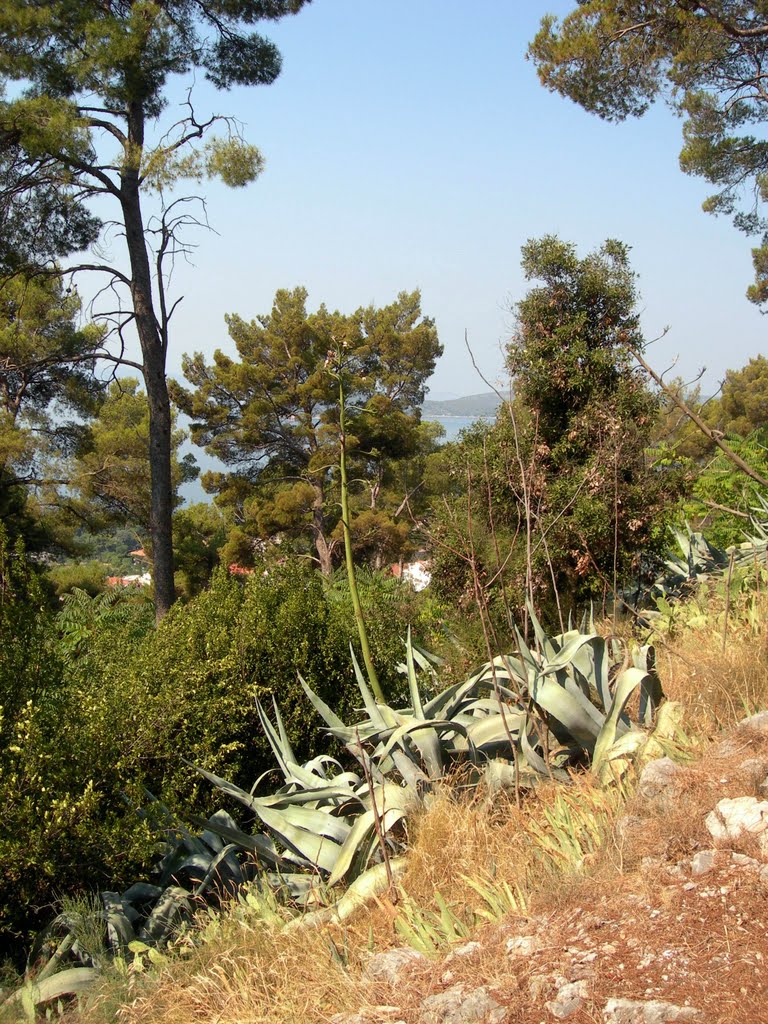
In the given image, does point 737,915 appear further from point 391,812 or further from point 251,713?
point 251,713

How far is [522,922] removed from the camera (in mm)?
2645

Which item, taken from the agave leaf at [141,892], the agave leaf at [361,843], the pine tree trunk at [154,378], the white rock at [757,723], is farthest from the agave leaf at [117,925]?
the pine tree trunk at [154,378]

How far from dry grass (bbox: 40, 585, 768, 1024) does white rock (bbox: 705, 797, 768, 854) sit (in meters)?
0.05

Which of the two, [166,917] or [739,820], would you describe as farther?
[166,917]

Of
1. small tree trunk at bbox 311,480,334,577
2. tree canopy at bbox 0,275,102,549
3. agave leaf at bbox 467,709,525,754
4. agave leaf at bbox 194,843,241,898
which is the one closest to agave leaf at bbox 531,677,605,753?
agave leaf at bbox 467,709,525,754

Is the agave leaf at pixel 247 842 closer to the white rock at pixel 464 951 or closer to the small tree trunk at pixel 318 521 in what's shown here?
the white rock at pixel 464 951

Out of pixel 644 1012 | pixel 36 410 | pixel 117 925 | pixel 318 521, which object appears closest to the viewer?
pixel 644 1012

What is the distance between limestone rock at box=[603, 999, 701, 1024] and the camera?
2057 millimetres

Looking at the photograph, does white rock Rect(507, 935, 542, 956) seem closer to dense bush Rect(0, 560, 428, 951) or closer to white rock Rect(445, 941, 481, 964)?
white rock Rect(445, 941, 481, 964)

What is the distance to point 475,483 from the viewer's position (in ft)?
32.2

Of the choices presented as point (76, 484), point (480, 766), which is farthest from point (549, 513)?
point (76, 484)

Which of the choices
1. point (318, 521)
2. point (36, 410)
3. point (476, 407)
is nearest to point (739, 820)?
point (476, 407)

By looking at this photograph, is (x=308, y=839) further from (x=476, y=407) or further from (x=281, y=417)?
(x=281, y=417)

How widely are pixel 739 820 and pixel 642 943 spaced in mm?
541
